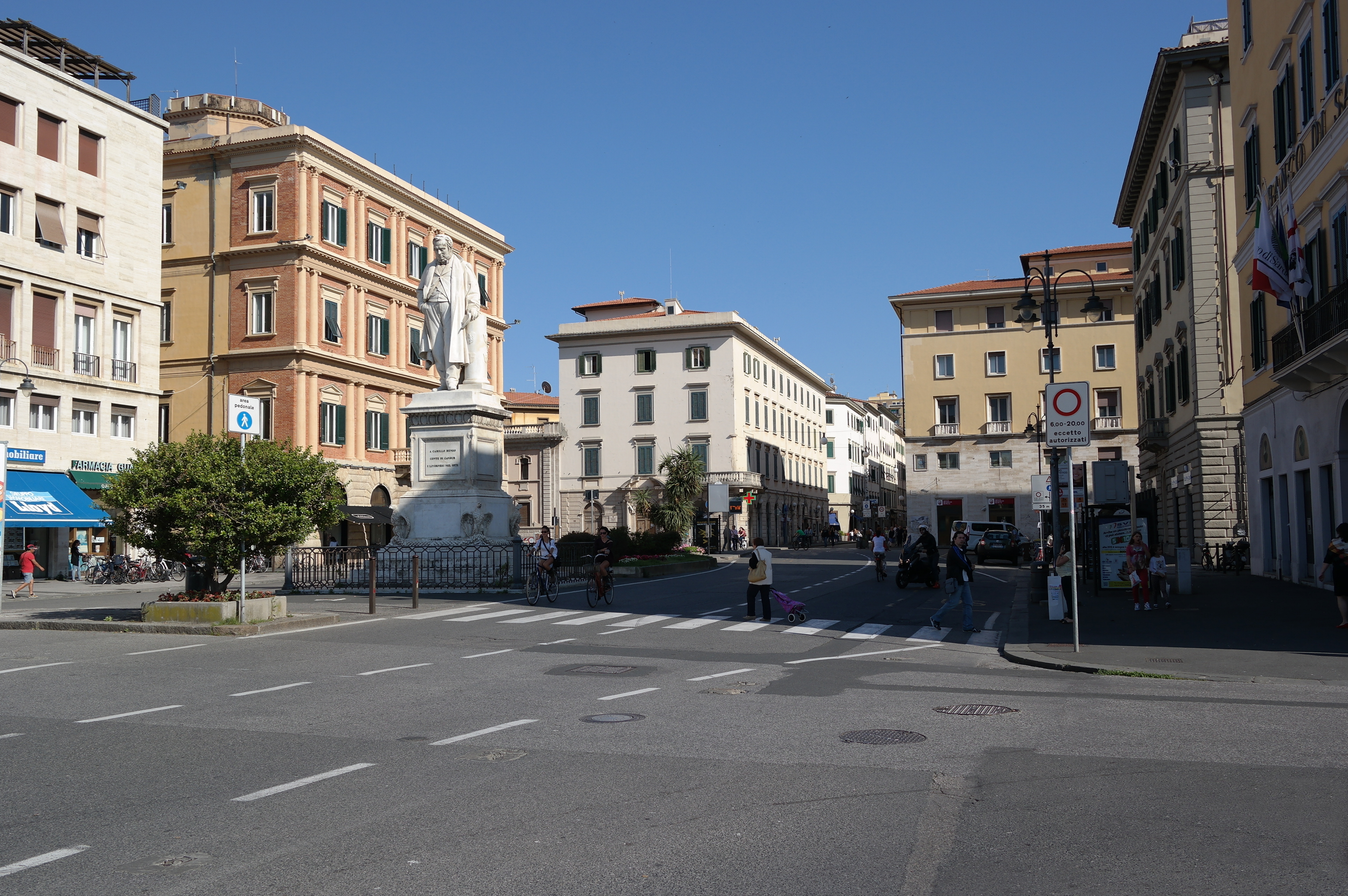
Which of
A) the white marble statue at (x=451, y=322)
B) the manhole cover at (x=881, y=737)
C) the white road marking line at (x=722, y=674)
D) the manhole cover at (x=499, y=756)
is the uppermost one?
the white marble statue at (x=451, y=322)

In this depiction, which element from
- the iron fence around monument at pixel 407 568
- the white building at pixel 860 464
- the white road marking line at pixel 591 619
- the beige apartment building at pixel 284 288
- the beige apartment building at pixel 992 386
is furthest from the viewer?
the white building at pixel 860 464

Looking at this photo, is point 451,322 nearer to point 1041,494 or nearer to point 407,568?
point 407,568

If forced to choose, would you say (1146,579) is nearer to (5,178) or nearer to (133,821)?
(133,821)

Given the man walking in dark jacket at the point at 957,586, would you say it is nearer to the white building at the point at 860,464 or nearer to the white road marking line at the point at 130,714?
the white road marking line at the point at 130,714

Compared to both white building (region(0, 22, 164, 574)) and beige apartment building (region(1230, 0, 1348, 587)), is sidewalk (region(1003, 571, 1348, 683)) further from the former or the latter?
white building (region(0, 22, 164, 574))

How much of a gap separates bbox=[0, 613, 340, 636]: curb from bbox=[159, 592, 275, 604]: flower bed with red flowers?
568 millimetres

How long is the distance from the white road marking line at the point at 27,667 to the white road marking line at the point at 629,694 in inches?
271

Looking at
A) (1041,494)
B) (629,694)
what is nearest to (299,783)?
(629,694)

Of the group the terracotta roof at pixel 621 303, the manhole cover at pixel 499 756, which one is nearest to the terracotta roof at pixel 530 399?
the terracotta roof at pixel 621 303

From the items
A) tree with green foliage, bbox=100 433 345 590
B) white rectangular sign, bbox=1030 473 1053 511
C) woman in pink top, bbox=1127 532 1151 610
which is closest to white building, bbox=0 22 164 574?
tree with green foliage, bbox=100 433 345 590

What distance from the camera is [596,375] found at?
82.4 m

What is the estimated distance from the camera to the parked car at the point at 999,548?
48375 millimetres

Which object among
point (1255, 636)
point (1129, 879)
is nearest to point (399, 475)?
point (1255, 636)

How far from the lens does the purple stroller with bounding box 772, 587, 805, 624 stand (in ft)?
66.0
